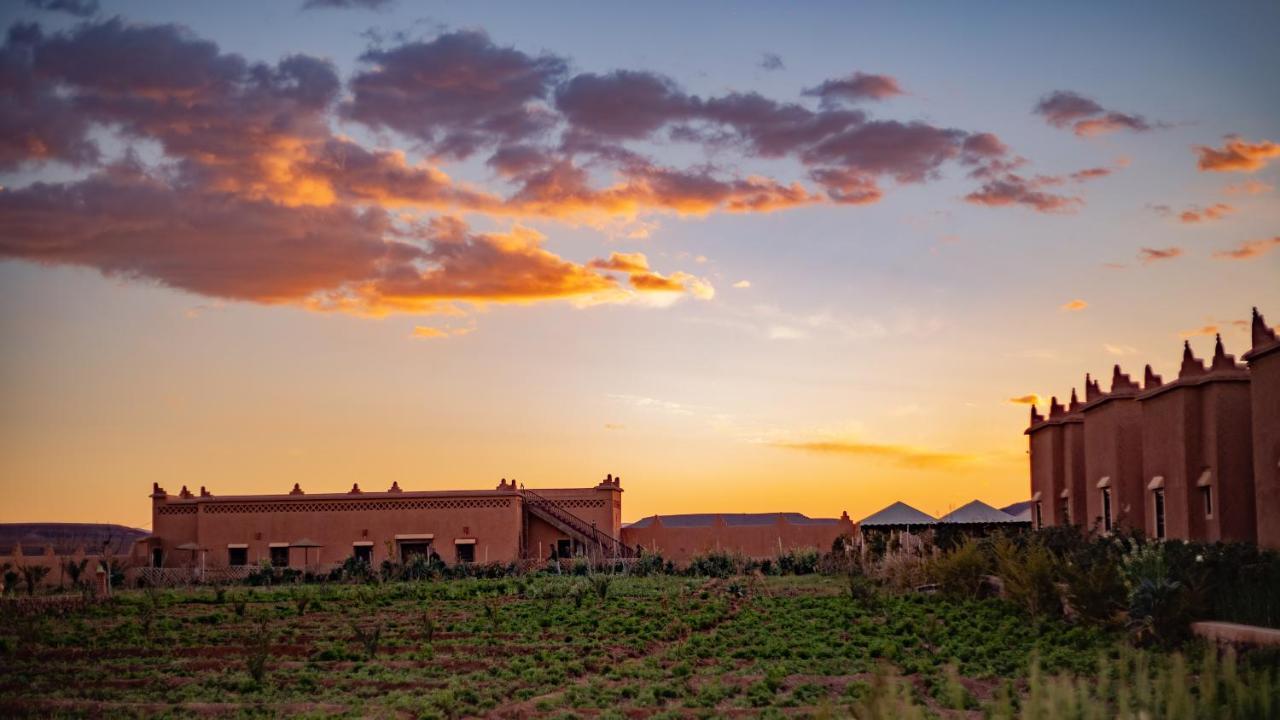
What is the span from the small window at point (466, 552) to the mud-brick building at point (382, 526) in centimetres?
4

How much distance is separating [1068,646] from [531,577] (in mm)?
23349

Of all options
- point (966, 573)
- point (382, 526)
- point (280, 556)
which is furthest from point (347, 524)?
point (966, 573)

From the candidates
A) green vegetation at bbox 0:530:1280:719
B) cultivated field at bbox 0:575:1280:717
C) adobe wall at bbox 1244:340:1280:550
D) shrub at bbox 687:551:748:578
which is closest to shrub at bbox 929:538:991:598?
green vegetation at bbox 0:530:1280:719

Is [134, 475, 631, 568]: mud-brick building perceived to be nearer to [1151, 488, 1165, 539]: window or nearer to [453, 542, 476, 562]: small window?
[453, 542, 476, 562]: small window

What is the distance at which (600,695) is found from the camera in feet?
50.3

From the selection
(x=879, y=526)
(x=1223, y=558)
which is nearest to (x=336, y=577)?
(x=879, y=526)

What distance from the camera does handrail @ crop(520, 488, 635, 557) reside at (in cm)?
4806

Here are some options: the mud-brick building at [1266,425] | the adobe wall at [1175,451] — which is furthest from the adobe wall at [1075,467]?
the mud-brick building at [1266,425]

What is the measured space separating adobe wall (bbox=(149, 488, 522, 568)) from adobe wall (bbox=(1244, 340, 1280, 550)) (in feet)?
93.5

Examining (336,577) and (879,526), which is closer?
(336,577)

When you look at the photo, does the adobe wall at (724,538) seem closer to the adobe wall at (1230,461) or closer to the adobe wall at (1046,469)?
the adobe wall at (1046,469)

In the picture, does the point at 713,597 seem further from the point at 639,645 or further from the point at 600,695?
the point at 600,695

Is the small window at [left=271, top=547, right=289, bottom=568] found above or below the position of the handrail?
below

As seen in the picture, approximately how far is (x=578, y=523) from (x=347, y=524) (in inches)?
328
